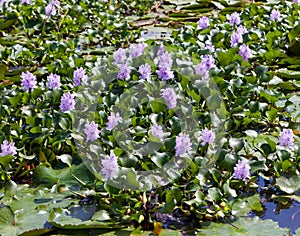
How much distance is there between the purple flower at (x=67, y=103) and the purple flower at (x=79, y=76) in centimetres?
45

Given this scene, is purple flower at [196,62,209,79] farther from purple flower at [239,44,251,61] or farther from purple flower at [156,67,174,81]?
purple flower at [239,44,251,61]

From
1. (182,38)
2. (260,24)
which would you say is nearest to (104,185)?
(182,38)

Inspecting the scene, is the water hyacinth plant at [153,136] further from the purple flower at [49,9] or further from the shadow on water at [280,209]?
the purple flower at [49,9]

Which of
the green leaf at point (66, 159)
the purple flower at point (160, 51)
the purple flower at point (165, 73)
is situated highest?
the purple flower at point (165, 73)

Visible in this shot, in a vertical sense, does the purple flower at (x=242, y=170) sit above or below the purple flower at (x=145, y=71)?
below

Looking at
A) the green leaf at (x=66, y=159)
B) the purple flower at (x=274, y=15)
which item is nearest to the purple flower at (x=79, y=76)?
the green leaf at (x=66, y=159)

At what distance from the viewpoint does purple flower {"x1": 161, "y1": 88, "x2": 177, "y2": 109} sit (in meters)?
3.46

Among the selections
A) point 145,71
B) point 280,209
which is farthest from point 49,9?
point 280,209

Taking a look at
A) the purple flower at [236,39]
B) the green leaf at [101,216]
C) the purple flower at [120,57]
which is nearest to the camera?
the green leaf at [101,216]

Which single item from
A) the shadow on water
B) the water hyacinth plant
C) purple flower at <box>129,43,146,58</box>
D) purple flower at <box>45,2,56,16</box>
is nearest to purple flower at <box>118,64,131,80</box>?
the water hyacinth plant

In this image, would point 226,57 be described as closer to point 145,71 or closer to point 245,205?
point 145,71

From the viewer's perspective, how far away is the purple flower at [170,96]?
346 cm

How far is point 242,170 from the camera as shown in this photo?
2877 mm

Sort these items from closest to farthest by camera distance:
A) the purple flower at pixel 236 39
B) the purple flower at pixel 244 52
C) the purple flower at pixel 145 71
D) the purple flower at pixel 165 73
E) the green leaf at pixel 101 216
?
the green leaf at pixel 101 216, the purple flower at pixel 165 73, the purple flower at pixel 145 71, the purple flower at pixel 244 52, the purple flower at pixel 236 39
